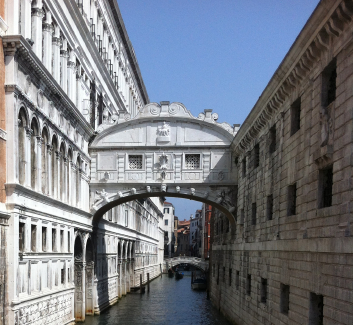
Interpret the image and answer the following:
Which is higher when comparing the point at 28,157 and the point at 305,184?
the point at 28,157

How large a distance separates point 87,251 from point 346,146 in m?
18.0

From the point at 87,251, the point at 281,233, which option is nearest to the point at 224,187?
the point at 87,251

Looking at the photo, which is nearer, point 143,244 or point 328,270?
point 328,270

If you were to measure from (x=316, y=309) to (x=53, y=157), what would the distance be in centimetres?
1098

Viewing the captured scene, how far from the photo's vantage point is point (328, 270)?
35.4 feet

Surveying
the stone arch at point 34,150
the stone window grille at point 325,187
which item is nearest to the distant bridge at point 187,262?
the stone arch at point 34,150

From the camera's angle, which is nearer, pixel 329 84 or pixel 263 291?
pixel 329 84

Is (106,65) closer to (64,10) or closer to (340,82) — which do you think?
(64,10)

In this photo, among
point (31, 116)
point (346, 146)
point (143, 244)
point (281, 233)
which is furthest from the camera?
point (143, 244)

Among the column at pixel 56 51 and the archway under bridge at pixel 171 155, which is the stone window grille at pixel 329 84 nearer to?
the column at pixel 56 51

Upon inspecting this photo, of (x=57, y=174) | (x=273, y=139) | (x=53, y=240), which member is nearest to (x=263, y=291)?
(x=273, y=139)

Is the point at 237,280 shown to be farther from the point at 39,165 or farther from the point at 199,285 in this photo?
the point at 199,285

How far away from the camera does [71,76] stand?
72.6 feet

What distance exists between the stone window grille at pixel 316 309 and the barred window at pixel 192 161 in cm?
1342
